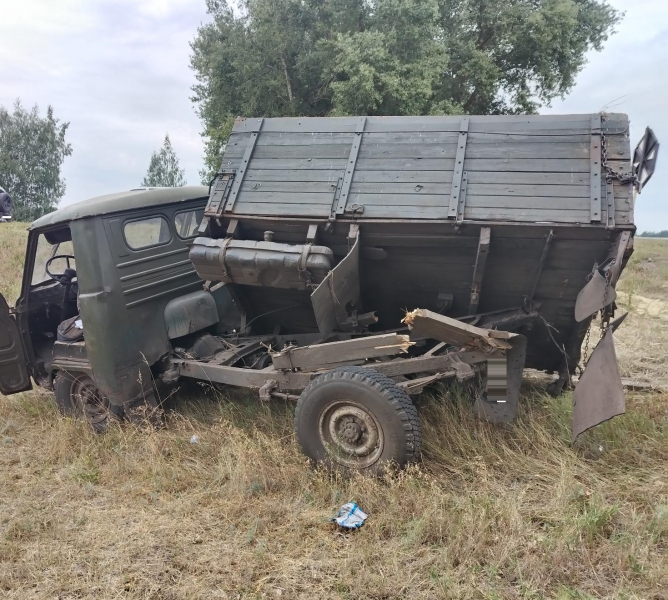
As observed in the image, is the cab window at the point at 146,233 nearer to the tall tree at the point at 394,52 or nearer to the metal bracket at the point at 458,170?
the metal bracket at the point at 458,170

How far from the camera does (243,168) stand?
4793 mm

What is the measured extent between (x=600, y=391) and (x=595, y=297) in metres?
0.58

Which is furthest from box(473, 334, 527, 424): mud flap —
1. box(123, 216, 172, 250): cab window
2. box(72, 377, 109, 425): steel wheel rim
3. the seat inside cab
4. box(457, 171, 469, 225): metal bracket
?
the seat inside cab

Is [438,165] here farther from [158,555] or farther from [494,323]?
[158,555]

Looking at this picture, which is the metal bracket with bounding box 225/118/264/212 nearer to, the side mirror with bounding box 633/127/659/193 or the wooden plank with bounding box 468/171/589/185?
the wooden plank with bounding box 468/171/589/185

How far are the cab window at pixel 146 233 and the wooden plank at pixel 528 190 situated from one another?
9.69 feet

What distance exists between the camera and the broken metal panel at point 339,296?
4.22 metres

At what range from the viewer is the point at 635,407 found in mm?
4562

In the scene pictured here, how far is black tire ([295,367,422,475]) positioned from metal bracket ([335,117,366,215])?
1220mm

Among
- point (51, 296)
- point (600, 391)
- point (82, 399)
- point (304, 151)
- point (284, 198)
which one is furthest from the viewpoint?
point (51, 296)

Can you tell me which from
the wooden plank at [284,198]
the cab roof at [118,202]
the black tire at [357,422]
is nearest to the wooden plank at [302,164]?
the wooden plank at [284,198]

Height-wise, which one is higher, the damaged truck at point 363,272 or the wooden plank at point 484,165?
the wooden plank at point 484,165

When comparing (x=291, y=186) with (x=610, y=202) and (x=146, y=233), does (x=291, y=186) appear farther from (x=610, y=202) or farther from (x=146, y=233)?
(x=610, y=202)

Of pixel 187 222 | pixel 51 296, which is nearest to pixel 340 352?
pixel 187 222
